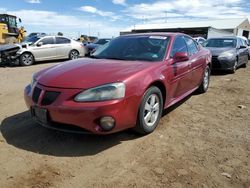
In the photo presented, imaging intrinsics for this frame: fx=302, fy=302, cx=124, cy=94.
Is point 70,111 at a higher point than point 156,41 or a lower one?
lower

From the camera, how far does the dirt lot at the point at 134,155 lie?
3.35 metres

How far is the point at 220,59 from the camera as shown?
10.8m

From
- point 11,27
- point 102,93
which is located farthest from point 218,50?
point 11,27

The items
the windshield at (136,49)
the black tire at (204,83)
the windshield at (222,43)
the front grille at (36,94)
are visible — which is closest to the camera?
the front grille at (36,94)

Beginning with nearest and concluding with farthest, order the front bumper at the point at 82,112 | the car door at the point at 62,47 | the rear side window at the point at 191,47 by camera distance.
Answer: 1. the front bumper at the point at 82,112
2. the rear side window at the point at 191,47
3. the car door at the point at 62,47

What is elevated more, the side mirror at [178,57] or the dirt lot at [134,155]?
the side mirror at [178,57]

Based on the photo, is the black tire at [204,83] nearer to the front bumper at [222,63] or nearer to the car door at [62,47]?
the front bumper at [222,63]

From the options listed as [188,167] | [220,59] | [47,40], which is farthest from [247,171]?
[47,40]

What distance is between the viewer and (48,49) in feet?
50.8

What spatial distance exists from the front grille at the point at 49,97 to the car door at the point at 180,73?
2.07 meters

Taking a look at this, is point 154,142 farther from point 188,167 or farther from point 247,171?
point 247,171

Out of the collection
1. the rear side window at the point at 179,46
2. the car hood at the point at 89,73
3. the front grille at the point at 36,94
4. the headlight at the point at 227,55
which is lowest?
the front grille at the point at 36,94

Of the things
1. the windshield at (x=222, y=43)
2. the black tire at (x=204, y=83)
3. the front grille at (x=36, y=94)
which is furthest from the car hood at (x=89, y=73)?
the windshield at (x=222, y=43)

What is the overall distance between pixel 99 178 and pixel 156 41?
2.89 meters
